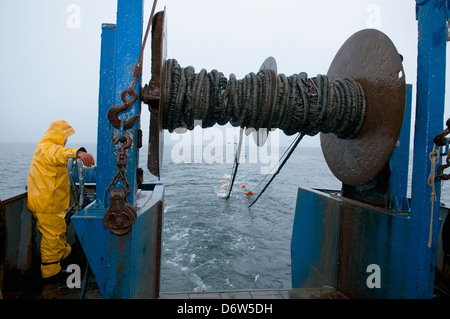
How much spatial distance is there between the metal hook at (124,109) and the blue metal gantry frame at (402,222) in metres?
2.23

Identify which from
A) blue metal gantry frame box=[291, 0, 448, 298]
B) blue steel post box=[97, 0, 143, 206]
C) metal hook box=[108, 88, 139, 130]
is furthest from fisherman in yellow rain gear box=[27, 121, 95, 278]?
blue metal gantry frame box=[291, 0, 448, 298]

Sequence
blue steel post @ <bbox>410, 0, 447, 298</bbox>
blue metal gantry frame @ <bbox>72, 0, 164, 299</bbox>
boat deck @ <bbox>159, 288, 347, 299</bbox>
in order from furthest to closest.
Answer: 1. boat deck @ <bbox>159, 288, 347, 299</bbox>
2. blue steel post @ <bbox>410, 0, 447, 298</bbox>
3. blue metal gantry frame @ <bbox>72, 0, 164, 299</bbox>

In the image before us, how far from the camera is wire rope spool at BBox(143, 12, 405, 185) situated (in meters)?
2.30

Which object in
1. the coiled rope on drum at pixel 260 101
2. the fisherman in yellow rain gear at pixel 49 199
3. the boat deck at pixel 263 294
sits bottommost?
the boat deck at pixel 263 294

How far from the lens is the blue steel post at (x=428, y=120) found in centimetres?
216

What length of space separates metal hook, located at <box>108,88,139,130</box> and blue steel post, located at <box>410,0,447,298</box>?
222 centimetres

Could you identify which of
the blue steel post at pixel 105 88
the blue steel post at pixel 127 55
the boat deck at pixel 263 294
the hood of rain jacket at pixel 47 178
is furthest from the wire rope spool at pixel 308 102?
the hood of rain jacket at pixel 47 178

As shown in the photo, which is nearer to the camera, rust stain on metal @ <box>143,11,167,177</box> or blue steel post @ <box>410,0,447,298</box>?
rust stain on metal @ <box>143,11,167,177</box>

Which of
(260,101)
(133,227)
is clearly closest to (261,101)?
(260,101)

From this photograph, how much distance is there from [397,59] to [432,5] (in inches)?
18.1

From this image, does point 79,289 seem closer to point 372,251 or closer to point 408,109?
point 372,251

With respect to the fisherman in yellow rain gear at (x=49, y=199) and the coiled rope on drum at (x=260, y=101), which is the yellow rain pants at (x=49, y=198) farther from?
the coiled rope on drum at (x=260, y=101)

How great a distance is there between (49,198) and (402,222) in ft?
11.8

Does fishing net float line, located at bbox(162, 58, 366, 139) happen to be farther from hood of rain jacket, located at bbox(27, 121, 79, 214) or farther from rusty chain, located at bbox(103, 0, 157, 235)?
hood of rain jacket, located at bbox(27, 121, 79, 214)
